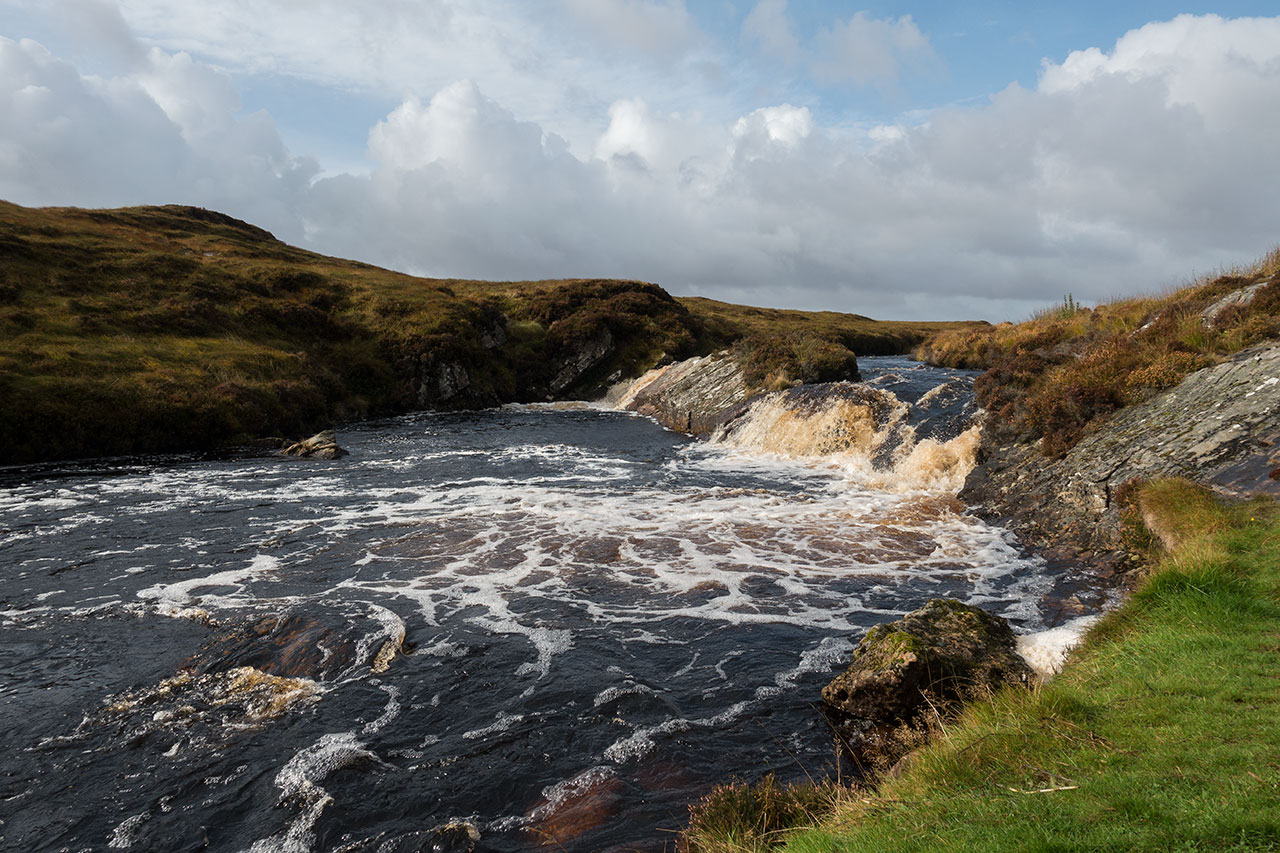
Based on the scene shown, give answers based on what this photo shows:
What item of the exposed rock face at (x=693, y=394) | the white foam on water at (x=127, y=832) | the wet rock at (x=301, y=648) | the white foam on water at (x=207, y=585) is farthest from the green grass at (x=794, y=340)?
the white foam on water at (x=127, y=832)

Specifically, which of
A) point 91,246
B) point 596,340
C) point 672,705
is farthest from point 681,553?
point 91,246

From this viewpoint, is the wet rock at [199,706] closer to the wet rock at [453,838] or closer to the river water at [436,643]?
the river water at [436,643]

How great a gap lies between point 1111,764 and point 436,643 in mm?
10367

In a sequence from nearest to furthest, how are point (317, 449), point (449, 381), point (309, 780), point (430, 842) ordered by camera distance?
point (430, 842) < point (309, 780) < point (317, 449) < point (449, 381)

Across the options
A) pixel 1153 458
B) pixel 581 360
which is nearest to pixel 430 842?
pixel 1153 458

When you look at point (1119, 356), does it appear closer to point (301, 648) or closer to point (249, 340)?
point (301, 648)

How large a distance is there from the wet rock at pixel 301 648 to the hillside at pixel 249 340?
2596 cm

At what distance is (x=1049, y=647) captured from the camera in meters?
10.2

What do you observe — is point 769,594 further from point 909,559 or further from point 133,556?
point 133,556

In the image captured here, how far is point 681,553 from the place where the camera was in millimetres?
17594

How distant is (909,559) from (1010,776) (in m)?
11.5

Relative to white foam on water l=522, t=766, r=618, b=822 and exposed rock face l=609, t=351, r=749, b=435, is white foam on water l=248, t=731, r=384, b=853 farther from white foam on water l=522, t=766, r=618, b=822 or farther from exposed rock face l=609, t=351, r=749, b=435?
exposed rock face l=609, t=351, r=749, b=435

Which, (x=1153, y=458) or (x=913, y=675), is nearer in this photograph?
(x=913, y=675)

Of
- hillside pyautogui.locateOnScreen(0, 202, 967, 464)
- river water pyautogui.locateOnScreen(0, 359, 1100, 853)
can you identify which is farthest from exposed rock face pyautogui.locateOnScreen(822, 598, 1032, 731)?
hillside pyautogui.locateOnScreen(0, 202, 967, 464)
